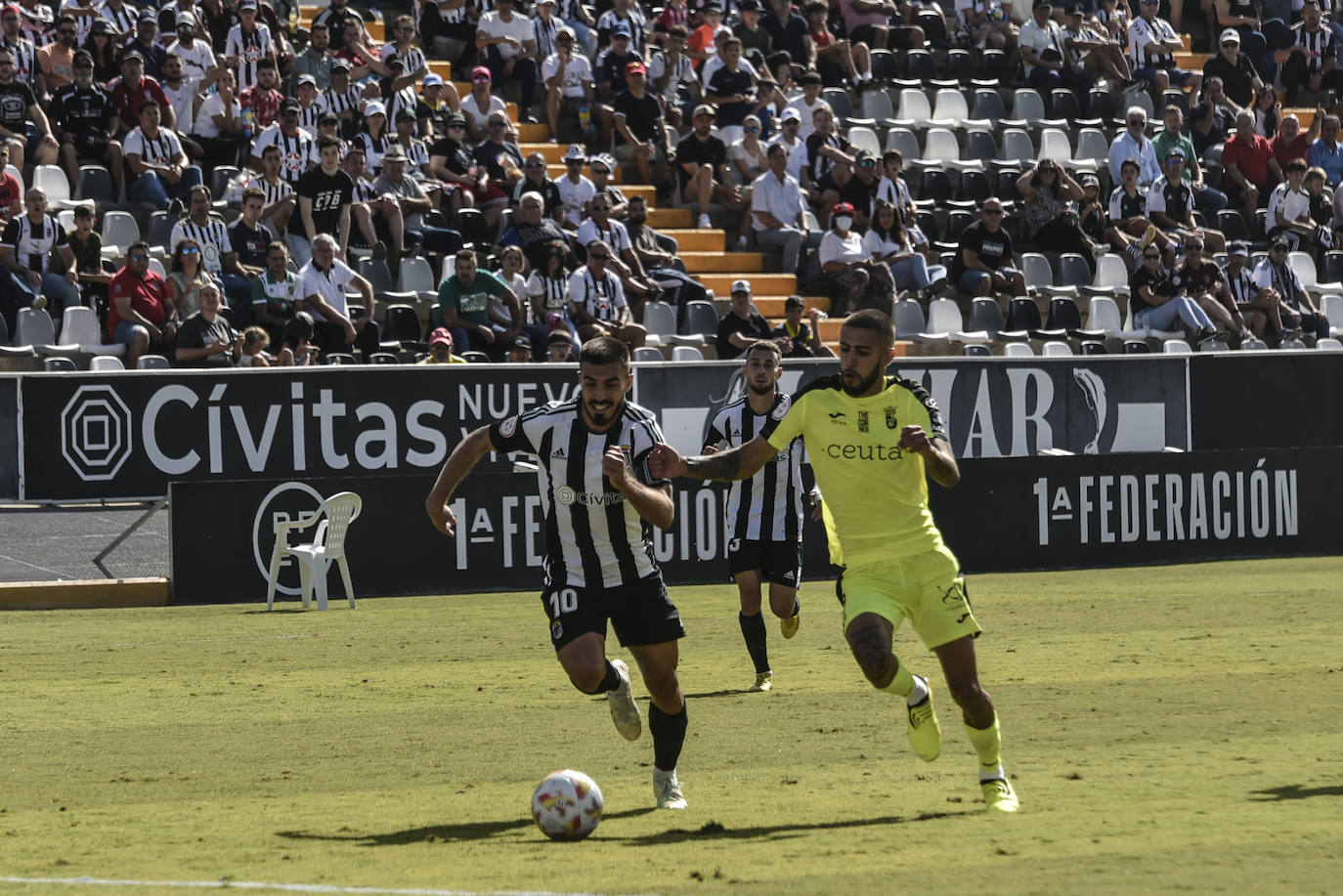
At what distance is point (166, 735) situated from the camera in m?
10.2

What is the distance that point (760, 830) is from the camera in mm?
7344

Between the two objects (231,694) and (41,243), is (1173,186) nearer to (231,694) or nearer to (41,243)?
(41,243)

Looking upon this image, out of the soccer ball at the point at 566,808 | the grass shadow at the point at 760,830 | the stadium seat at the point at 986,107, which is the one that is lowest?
the grass shadow at the point at 760,830

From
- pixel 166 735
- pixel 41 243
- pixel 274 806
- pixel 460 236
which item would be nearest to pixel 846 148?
pixel 460 236

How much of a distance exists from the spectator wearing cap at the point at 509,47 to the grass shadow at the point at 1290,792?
760 inches

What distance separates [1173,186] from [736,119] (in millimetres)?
6890

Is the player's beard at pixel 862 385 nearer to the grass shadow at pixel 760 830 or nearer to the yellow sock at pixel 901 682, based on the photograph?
the yellow sock at pixel 901 682

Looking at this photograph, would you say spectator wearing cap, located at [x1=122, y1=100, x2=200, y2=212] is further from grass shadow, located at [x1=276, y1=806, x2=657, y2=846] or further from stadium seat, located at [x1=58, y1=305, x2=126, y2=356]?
grass shadow, located at [x1=276, y1=806, x2=657, y2=846]

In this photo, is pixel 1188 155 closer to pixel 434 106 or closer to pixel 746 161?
pixel 746 161

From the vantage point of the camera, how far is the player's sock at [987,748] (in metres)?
7.68

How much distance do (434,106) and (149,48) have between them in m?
3.95

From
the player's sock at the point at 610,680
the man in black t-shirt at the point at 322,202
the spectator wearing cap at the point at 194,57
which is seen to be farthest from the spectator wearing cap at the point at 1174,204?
the player's sock at the point at 610,680

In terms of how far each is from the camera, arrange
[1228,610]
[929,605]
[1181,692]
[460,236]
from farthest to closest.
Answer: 1. [460,236]
2. [1228,610]
3. [1181,692]
4. [929,605]

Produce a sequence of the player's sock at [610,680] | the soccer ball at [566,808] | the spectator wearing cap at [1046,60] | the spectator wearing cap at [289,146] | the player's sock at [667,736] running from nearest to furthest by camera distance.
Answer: the soccer ball at [566,808] < the player's sock at [667,736] < the player's sock at [610,680] < the spectator wearing cap at [289,146] < the spectator wearing cap at [1046,60]
